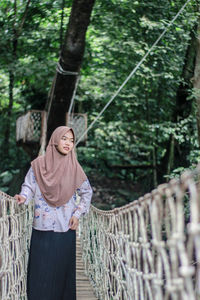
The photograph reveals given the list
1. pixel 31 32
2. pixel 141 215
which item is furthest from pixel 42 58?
pixel 141 215

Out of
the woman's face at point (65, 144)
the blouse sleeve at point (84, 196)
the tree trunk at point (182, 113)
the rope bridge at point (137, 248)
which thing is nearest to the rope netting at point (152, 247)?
the rope bridge at point (137, 248)

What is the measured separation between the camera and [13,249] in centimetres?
226

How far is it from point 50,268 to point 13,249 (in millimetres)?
259

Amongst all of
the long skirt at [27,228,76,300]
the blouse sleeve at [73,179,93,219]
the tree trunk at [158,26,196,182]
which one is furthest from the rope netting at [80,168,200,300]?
the tree trunk at [158,26,196,182]

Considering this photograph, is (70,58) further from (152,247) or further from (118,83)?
(152,247)

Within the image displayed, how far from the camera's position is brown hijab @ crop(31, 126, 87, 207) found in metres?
2.40

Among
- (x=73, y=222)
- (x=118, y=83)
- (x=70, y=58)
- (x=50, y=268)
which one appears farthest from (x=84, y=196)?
(x=118, y=83)

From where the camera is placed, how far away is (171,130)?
15.6 feet

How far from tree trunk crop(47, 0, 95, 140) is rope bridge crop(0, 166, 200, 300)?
1762 millimetres

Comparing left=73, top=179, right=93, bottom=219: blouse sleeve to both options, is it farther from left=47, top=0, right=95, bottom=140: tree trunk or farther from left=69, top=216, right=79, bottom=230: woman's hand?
left=47, top=0, right=95, bottom=140: tree trunk

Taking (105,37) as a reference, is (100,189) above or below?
below

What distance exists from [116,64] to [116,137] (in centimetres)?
181

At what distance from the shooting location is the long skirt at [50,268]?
236cm

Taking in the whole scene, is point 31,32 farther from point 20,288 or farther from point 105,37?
point 20,288
